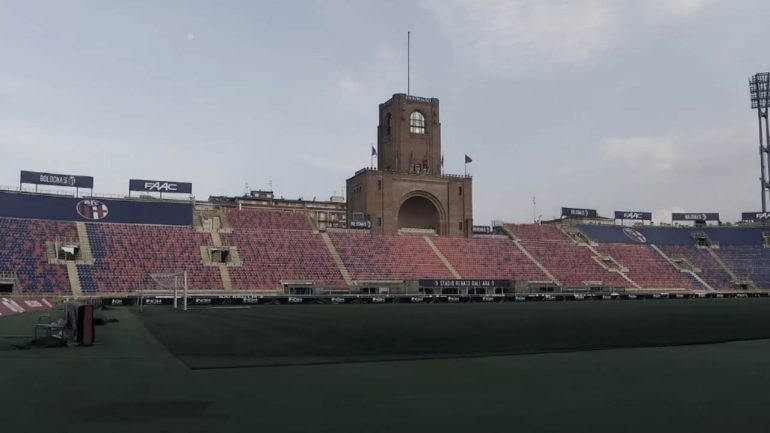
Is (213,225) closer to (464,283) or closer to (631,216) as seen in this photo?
(464,283)

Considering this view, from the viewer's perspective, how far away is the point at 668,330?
73.9ft

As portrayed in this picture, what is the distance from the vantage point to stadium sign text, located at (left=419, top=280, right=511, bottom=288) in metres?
73.9

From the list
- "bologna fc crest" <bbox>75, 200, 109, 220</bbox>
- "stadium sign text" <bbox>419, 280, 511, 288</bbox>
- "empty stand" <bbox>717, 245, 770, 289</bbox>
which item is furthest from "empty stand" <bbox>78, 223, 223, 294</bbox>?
"empty stand" <bbox>717, 245, 770, 289</bbox>

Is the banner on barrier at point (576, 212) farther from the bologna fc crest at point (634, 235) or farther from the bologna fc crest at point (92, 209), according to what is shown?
the bologna fc crest at point (92, 209)

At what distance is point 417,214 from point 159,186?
128 ft

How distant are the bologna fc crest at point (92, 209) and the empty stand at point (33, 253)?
2749mm

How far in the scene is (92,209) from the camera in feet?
231

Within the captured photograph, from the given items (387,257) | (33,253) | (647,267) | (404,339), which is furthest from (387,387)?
(647,267)

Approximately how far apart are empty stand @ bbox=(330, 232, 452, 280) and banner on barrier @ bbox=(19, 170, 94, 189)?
31842mm

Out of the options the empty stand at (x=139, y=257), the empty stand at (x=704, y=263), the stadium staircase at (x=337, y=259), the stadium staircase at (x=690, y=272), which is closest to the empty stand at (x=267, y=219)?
the stadium staircase at (x=337, y=259)

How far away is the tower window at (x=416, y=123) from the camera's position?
94.1 meters

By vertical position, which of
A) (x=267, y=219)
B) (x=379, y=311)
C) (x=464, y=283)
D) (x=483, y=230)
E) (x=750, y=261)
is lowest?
(x=379, y=311)

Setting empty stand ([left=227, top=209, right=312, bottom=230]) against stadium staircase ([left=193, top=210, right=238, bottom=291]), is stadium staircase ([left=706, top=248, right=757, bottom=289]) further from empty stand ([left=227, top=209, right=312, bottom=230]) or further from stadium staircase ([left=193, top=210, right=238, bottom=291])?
stadium staircase ([left=193, top=210, right=238, bottom=291])

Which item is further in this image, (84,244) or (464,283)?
(464,283)
